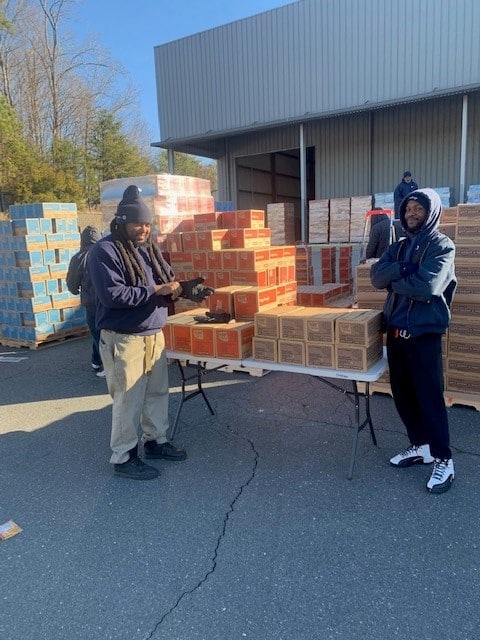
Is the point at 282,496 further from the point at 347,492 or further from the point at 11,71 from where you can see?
the point at 11,71

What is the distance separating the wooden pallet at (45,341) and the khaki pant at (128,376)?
5475 mm

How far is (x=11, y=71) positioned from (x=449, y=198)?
27.3 metres

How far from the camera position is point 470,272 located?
4.74m

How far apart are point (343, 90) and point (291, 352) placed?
39.8ft

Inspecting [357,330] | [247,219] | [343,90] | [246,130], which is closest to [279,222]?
[246,130]

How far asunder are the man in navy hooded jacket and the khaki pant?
1789 mm

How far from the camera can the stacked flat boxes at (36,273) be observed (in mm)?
8594

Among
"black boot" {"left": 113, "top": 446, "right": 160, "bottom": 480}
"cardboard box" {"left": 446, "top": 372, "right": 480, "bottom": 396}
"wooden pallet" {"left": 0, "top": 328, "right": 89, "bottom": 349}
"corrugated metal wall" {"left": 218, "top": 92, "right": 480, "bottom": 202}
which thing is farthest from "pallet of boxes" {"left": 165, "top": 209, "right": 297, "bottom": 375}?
"corrugated metal wall" {"left": 218, "top": 92, "right": 480, "bottom": 202}

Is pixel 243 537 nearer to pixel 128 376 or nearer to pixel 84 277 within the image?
pixel 128 376

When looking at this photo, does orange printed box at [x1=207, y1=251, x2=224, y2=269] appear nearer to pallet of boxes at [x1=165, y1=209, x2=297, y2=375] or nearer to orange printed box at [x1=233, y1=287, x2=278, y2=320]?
pallet of boxes at [x1=165, y1=209, x2=297, y2=375]

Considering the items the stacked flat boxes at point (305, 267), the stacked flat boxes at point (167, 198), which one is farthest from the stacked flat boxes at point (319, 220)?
the stacked flat boxes at point (167, 198)

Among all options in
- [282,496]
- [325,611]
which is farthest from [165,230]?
[325,611]

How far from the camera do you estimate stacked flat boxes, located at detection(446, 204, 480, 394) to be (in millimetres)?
4715

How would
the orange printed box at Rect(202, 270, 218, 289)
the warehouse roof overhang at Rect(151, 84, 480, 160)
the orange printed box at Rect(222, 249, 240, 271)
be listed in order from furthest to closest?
the warehouse roof overhang at Rect(151, 84, 480, 160) < the orange printed box at Rect(202, 270, 218, 289) < the orange printed box at Rect(222, 249, 240, 271)
